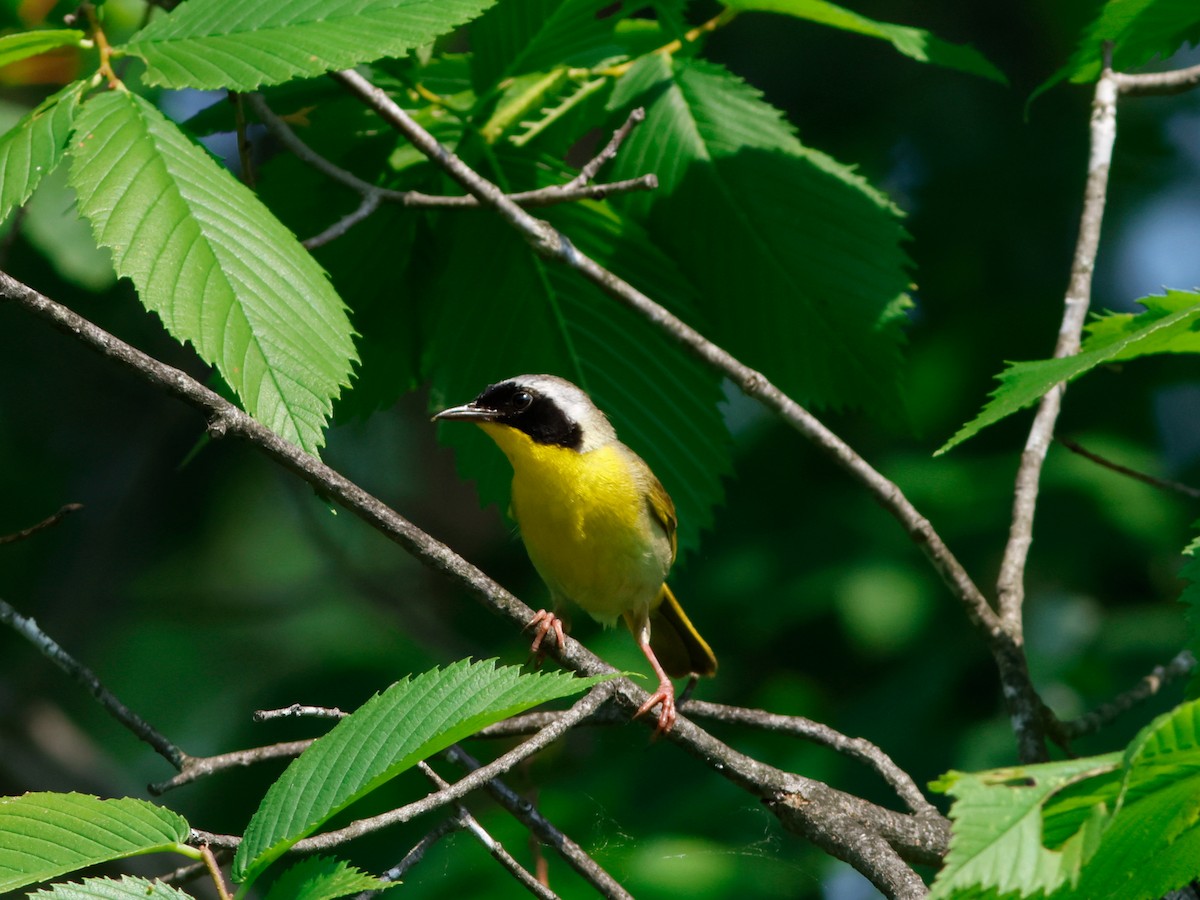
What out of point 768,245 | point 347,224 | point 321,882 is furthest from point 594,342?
point 321,882

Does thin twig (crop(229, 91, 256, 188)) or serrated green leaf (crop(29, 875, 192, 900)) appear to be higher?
thin twig (crop(229, 91, 256, 188))

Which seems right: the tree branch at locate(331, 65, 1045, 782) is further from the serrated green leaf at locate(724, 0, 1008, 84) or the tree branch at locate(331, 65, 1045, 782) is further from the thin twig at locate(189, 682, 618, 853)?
the thin twig at locate(189, 682, 618, 853)

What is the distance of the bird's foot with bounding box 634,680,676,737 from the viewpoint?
2.51m

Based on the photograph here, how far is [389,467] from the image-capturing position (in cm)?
874

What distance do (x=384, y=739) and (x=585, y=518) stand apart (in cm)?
216

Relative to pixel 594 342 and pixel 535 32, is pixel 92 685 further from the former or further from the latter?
pixel 535 32

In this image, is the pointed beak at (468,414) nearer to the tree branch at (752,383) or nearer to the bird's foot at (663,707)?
the tree branch at (752,383)

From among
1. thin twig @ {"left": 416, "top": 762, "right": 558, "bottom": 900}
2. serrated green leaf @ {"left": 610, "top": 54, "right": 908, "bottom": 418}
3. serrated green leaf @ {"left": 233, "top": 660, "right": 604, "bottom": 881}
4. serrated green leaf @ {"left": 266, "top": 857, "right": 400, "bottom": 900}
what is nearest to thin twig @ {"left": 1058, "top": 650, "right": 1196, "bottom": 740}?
serrated green leaf @ {"left": 610, "top": 54, "right": 908, "bottom": 418}

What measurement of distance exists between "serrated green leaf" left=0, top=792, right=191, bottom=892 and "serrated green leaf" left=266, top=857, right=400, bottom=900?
160mm

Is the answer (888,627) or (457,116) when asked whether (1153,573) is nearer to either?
(888,627)

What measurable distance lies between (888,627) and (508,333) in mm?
2154

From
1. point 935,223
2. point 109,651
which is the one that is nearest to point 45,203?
point 935,223

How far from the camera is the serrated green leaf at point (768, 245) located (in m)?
3.43

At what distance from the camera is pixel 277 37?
2623 mm
